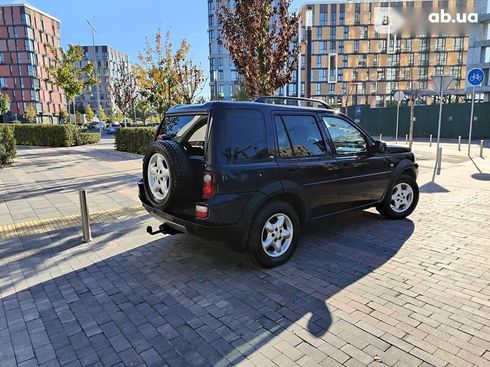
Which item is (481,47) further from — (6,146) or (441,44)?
(6,146)

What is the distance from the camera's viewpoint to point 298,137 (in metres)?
4.49

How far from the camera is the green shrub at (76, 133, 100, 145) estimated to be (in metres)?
20.6

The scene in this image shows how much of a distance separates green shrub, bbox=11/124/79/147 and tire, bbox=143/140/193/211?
1718 cm

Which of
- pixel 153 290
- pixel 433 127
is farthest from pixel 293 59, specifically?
pixel 433 127

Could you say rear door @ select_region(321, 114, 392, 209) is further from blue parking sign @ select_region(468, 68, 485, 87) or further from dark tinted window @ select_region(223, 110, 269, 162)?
blue parking sign @ select_region(468, 68, 485, 87)

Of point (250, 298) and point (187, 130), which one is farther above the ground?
point (187, 130)

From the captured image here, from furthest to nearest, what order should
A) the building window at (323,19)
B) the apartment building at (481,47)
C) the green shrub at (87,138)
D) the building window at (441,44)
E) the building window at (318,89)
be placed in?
the building window at (318,89) < the building window at (323,19) < the building window at (441,44) < the apartment building at (481,47) < the green shrub at (87,138)

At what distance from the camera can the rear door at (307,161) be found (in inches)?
168

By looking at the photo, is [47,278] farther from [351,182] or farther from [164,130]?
[351,182]

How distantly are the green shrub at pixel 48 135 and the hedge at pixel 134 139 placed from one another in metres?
4.32

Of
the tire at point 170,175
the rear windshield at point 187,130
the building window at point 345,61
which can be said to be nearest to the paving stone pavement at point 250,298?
the tire at point 170,175

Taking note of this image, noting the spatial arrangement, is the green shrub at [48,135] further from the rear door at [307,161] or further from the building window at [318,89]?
the building window at [318,89]

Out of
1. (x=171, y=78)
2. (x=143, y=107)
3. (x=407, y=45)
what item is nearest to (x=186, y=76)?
(x=171, y=78)

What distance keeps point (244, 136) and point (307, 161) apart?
0.97m
